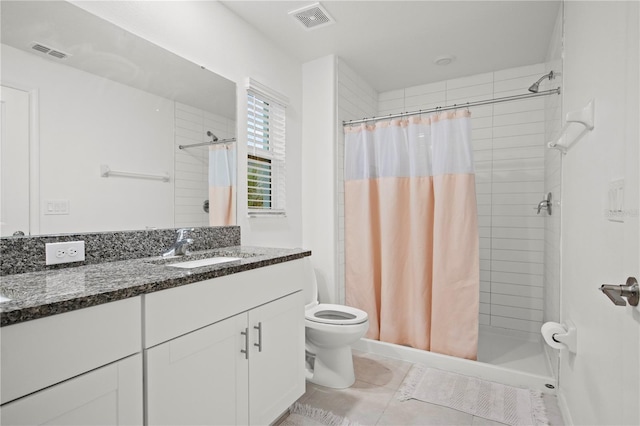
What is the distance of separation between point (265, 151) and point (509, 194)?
2.15 meters

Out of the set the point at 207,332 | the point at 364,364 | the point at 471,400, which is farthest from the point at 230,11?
the point at 471,400

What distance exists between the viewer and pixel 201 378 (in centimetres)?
123

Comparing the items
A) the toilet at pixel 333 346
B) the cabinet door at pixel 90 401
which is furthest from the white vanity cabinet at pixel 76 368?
the toilet at pixel 333 346

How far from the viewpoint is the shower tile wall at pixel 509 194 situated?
287 cm

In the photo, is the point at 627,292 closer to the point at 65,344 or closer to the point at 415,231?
the point at 65,344

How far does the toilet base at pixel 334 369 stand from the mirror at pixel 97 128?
3.61 ft

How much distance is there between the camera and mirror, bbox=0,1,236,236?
4.08ft

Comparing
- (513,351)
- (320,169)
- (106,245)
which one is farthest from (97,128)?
(513,351)

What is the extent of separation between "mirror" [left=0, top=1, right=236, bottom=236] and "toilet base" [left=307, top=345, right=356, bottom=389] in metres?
1.10

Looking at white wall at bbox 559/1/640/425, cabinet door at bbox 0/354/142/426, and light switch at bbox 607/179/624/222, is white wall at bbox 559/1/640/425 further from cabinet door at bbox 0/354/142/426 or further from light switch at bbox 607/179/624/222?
cabinet door at bbox 0/354/142/426

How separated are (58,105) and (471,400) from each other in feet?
8.19

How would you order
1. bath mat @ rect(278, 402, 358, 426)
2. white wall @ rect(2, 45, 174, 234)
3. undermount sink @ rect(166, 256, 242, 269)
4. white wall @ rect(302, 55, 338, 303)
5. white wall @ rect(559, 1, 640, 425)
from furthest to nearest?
white wall @ rect(302, 55, 338, 303)
bath mat @ rect(278, 402, 358, 426)
undermount sink @ rect(166, 256, 242, 269)
white wall @ rect(2, 45, 174, 234)
white wall @ rect(559, 1, 640, 425)

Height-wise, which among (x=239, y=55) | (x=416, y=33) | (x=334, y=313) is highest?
(x=416, y=33)

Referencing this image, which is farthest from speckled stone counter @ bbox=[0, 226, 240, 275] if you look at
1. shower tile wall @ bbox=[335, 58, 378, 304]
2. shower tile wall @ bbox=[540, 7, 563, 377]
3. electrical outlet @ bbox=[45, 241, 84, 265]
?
shower tile wall @ bbox=[540, 7, 563, 377]
